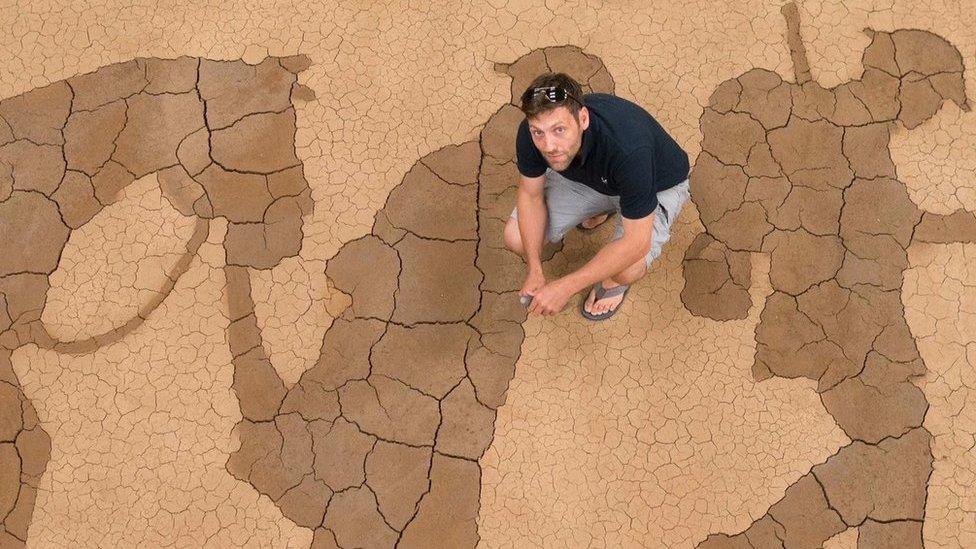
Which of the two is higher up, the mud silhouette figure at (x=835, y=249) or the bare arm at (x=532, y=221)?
the bare arm at (x=532, y=221)

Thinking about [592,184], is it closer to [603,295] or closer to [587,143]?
[587,143]

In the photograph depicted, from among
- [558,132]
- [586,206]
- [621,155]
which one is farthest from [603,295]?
[558,132]

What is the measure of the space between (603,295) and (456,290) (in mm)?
604

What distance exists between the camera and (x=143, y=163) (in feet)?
10.4

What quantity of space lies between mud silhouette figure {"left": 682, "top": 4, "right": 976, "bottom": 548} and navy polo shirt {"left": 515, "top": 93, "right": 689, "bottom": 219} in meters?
0.71

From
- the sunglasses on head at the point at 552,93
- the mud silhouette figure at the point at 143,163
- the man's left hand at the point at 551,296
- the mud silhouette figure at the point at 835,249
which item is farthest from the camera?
the mud silhouette figure at the point at 143,163

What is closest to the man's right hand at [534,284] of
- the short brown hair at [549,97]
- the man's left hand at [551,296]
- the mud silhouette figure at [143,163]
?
the man's left hand at [551,296]

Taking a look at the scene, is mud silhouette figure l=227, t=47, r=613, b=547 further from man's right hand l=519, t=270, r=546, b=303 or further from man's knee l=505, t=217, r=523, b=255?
man's right hand l=519, t=270, r=546, b=303

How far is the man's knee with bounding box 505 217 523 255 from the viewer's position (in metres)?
→ 2.75

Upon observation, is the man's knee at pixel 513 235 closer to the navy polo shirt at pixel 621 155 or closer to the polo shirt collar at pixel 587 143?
the navy polo shirt at pixel 621 155

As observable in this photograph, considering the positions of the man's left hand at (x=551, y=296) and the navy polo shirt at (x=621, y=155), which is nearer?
the navy polo shirt at (x=621, y=155)

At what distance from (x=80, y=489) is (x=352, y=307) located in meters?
1.24

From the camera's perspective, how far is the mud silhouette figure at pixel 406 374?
271 cm

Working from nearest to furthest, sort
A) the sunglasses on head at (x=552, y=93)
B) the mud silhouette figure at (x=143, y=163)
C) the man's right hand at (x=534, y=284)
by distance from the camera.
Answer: the sunglasses on head at (x=552, y=93) < the man's right hand at (x=534, y=284) < the mud silhouette figure at (x=143, y=163)
